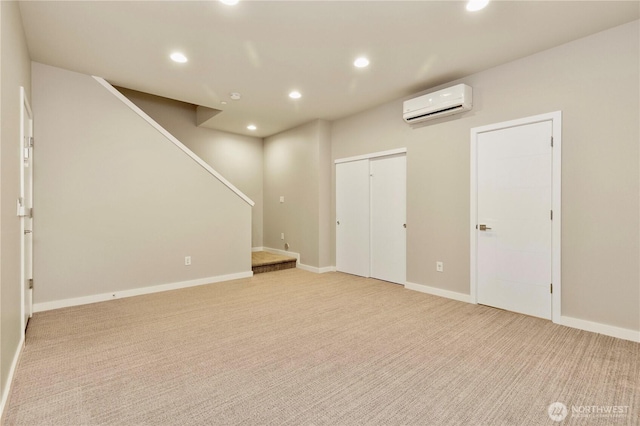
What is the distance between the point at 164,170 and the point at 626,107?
503 cm

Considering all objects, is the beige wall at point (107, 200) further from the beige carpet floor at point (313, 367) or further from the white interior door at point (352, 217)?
the white interior door at point (352, 217)

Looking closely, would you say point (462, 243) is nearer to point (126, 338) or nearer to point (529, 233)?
point (529, 233)

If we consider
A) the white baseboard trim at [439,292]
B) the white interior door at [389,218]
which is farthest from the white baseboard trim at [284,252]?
the white baseboard trim at [439,292]

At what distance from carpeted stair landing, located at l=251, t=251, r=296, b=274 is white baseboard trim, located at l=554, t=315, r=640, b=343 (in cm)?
399

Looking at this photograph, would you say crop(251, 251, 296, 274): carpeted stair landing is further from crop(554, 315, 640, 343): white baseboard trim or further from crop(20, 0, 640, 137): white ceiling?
crop(554, 315, 640, 343): white baseboard trim

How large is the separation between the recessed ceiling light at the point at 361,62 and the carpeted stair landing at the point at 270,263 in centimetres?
348

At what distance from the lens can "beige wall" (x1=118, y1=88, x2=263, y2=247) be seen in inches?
217

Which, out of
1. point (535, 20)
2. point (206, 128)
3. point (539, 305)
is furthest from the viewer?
point (206, 128)

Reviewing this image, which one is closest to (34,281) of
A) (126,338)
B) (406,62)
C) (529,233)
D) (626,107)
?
(126,338)

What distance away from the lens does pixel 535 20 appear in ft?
8.54

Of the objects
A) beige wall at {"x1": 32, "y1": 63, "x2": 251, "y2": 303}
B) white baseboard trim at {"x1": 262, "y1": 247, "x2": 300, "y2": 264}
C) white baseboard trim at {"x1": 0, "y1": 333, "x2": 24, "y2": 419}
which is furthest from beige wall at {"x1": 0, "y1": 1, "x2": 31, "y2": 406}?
white baseboard trim at {"x1": 262, "y1": 247, "x2": 300, "y2": 264}

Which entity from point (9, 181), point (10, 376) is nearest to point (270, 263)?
point (10, 376)

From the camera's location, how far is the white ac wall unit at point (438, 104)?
140 inches

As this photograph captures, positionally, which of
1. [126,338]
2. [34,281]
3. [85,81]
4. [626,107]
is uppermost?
[85,81]
